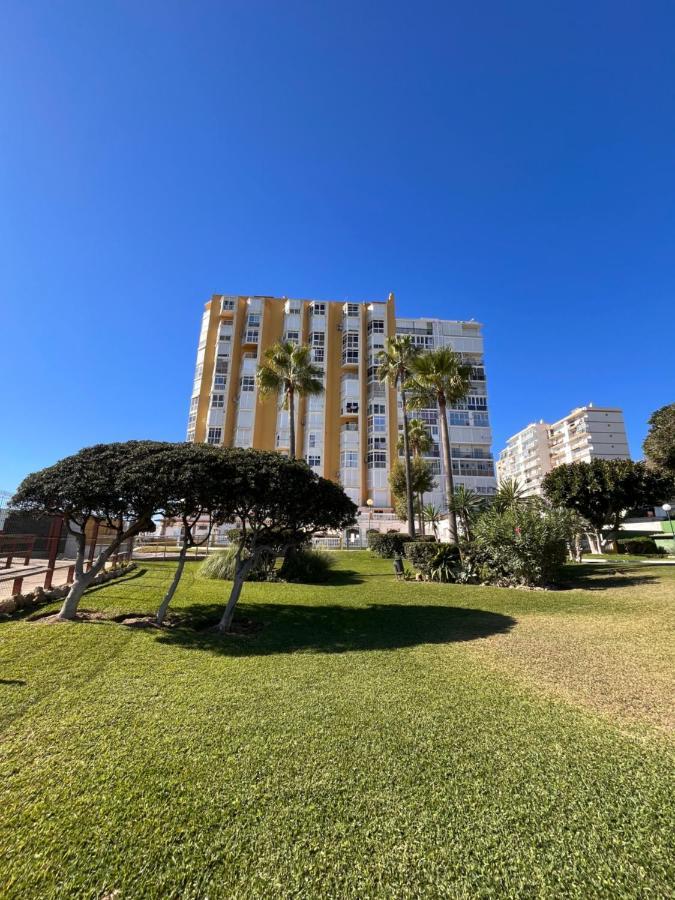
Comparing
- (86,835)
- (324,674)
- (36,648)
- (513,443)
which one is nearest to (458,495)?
(324,674)

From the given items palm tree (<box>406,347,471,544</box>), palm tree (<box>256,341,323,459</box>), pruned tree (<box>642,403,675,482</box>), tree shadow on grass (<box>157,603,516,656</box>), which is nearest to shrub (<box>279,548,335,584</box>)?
tree shadow on grass (<box>157,603,516,656</box>)

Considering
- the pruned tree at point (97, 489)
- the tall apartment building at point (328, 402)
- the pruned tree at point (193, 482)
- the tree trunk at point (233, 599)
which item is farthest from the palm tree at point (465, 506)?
the tall apartment building at point (328, 402)

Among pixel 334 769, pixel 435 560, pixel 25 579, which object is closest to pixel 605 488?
pixel 435 560

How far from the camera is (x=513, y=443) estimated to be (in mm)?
114562

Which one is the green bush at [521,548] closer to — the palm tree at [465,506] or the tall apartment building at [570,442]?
the palm tree at [465,506]

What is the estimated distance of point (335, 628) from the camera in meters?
8.56

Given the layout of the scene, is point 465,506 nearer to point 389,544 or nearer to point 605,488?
point 389,544

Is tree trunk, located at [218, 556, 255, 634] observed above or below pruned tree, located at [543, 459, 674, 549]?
below

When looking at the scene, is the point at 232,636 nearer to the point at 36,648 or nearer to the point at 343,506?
the point at 36,648

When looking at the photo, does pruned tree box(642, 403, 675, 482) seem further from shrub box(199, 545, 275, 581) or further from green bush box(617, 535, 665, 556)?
shrub box(199, 545, 275, 581)

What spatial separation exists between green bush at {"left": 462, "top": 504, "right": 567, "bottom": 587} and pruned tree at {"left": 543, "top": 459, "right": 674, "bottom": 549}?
1618 cm

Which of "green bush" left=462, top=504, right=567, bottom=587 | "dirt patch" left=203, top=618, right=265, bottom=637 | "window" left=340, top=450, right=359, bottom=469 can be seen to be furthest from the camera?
"window" left=340, top=450, right=359, bottom=469

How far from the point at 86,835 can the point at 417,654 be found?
5129mm

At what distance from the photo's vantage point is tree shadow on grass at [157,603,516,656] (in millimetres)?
7180
